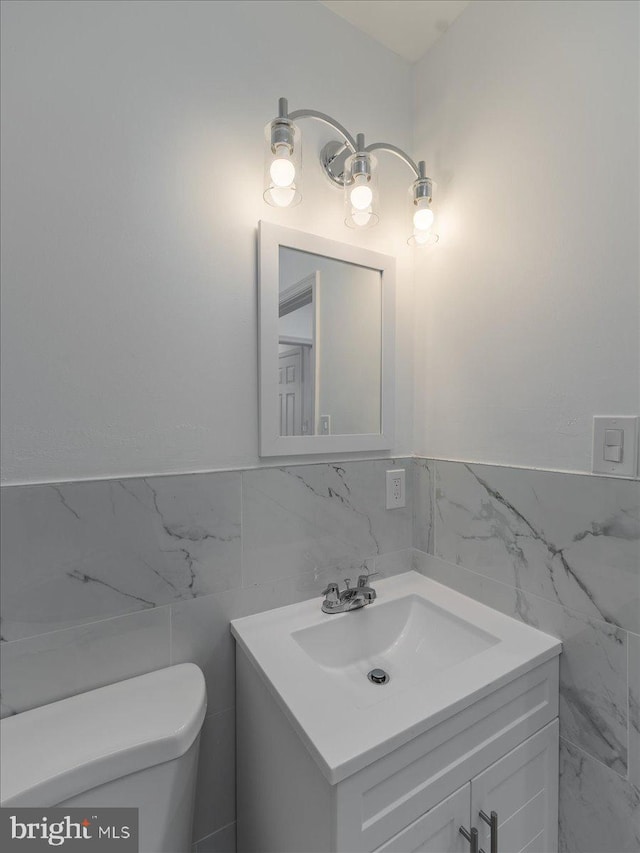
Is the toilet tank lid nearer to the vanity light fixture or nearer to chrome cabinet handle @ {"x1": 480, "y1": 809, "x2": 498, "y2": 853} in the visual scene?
chrome cabinet handle @ {"x1": 480, "y1": 809, "x2": 498, "y2": 853}

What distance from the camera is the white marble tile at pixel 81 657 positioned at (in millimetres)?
777

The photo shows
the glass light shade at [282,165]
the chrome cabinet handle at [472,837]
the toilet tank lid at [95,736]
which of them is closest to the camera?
the toilet tank lid at [95,736]

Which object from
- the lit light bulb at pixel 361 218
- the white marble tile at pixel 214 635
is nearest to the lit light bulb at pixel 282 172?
the lit light bulb at pixel 361 218

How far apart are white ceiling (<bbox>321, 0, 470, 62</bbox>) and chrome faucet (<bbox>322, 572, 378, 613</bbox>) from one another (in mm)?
1669

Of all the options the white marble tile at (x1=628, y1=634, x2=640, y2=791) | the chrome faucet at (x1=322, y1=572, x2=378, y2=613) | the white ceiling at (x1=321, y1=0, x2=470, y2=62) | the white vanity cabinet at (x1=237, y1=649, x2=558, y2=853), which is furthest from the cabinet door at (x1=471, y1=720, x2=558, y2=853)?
the white ceiling at (x1=321, y1=0, x2=470, y2=62)

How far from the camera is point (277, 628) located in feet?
3.25

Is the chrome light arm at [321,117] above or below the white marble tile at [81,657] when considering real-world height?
above

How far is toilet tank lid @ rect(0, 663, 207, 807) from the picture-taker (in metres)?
0.64

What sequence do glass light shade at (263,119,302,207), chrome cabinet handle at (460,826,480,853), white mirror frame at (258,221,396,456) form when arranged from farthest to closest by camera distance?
white mirror frame at (258,221,396,456) → glass light shade at (263,119,302,207) → chrome cabinet handle at (460,826,480,853)

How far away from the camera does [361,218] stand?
110cm

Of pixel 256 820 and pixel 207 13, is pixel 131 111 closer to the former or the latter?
pixel 207 13

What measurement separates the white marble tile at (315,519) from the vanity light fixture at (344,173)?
0.70 m

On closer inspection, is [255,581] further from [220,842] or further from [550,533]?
[550,533]

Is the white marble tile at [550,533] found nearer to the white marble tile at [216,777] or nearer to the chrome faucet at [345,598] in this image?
the chrome faucet at [345,598]
